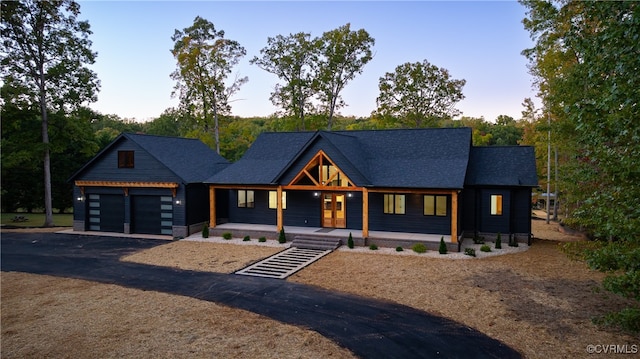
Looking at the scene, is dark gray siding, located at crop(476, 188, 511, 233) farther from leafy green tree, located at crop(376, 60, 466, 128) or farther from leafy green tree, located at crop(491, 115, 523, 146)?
leafy green tree, located at crop(491, 115, 523, 146)

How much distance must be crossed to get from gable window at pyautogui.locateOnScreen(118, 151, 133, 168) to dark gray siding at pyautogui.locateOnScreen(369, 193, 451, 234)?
47.9ft

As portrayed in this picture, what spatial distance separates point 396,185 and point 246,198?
999 centimetres

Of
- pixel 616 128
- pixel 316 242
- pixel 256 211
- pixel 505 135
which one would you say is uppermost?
pixel 505 135

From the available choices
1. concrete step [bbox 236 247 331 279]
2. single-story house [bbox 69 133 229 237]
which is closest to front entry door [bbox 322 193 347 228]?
concrete step [bbox 236 247 331 279]

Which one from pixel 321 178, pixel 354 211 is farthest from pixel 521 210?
pixel 321 178

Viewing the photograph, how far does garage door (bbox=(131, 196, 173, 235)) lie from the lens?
78.2 feet

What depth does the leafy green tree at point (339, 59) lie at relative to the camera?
1433 inches

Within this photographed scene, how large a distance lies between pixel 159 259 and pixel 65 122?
1760 cm

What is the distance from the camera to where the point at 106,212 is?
25203mm

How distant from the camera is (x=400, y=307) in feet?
37.7

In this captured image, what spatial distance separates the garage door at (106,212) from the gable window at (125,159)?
1.97m

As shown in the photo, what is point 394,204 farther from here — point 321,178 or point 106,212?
point 106,212

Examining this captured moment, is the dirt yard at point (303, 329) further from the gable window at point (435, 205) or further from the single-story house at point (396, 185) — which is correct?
the gable window at point (435, 205)
